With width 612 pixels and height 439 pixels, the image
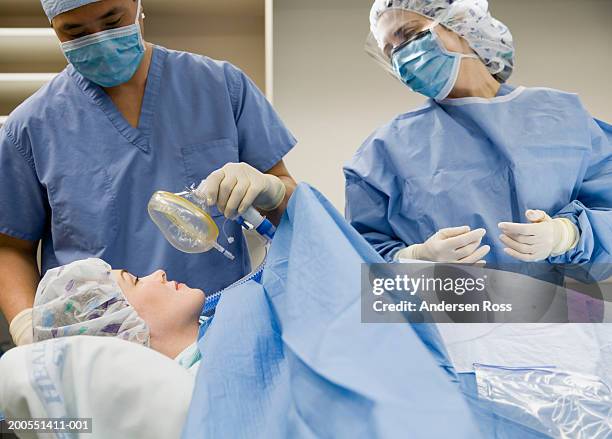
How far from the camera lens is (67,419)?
2.93 ft

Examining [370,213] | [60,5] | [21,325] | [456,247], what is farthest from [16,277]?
[456,247]

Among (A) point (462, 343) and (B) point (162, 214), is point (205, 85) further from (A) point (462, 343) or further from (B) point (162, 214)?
(A) point (462, 343)

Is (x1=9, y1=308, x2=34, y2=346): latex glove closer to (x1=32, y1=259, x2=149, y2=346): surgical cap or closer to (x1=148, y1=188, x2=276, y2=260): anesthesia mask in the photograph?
(x1=32, y1=259, x2=149, y2=346): surgical cap

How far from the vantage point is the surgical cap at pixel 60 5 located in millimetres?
1436

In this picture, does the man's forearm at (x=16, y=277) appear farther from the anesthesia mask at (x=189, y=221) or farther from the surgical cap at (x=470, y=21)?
the surgical cap at (x=470, y=21)

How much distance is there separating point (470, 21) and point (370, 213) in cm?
52

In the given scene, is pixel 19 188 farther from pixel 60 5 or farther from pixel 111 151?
pixel 60 5

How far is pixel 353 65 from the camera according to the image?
2.71 m

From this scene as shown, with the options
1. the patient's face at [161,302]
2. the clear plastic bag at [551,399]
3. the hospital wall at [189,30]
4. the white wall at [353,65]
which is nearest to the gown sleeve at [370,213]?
the patient's face at [161,302]

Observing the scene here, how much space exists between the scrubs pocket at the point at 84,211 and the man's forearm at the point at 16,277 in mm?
111

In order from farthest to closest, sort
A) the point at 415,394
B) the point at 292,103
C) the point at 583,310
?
1. the point at 292,103
2. the point at 583,310
3. the point at 415,394

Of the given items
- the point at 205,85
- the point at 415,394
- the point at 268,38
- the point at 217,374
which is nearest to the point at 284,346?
the point at 217,374

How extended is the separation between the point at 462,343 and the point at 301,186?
0.38 meters

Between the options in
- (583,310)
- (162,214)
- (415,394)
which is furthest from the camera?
(583,310)
